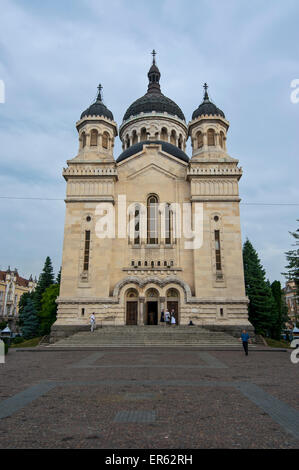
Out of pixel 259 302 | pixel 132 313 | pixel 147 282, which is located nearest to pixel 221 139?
pixel 147 282

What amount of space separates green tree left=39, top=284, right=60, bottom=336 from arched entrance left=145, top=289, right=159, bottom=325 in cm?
1851

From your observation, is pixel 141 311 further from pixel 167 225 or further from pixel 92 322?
pixel 167 225

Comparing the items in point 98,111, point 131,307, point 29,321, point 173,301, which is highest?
point 98,111

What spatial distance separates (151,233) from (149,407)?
2435 centimetres

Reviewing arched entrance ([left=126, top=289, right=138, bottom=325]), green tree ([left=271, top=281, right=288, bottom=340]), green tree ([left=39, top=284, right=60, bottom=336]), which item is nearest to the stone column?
arched entrance ([left=126, top=289, right=138, bottom=325])

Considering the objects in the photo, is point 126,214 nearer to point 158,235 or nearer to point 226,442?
point 158,235

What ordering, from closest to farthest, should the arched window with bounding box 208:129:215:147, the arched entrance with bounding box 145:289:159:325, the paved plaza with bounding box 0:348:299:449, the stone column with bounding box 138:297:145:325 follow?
1. the paved plaza with bounding box 0:348:299:449
2. the stone column with bounding box 138:297:145:325
3. the arched entrance with bounding box 145:289:159:325
4. the arched window with bounding box 208:129:215:147

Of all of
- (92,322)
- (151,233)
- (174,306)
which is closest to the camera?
(92,322)

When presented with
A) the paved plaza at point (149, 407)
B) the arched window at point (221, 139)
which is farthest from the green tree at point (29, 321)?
the paved plaza at point (149, 407)

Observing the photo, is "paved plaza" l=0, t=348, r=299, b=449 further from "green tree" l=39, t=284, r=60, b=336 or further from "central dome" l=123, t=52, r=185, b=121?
"central dome" l=123, t=52, r=185, b=121

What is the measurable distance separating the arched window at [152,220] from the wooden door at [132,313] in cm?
571

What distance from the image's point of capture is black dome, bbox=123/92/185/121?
43000 mm

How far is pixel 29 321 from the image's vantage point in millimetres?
48250
